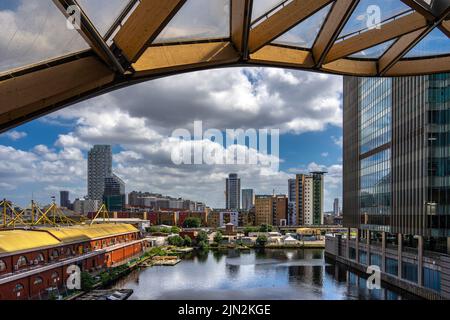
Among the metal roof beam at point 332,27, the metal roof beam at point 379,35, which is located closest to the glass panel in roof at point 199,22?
the metal roof beam at point 332,27

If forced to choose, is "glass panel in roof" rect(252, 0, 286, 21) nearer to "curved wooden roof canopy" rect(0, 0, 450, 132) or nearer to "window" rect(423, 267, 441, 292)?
"curved wooden roof canopy" rect(0, 0, 450, 132)

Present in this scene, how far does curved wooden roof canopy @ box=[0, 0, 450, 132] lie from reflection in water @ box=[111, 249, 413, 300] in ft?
66.9

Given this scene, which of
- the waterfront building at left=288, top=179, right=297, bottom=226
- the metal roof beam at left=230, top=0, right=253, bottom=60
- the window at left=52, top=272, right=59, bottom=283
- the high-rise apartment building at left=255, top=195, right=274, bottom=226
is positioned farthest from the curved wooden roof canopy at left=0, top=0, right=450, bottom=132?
the waterfront building at left=288, top=179, right=297, bottom=226

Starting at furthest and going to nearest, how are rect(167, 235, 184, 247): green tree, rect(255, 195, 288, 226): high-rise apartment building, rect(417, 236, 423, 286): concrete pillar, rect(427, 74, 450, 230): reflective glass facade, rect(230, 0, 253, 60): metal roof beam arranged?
rect(255, 195, 288, 226): high-rise apartment building
rect(167, 235, 184, 247): green tree
rect(417, 236, 423, 286): concrete pillar
rect(427, 74, 450, 230): reflective glass facade
rect(230, 0, 253, 60): metal roof beam

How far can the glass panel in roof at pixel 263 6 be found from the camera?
730 centimetres

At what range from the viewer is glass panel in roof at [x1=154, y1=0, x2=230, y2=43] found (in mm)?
6801

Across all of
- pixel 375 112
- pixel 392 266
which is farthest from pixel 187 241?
pixel 392 266

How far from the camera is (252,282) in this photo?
33.9m

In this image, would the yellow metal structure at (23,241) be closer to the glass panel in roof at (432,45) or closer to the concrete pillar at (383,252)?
the glass panel in roof at (432,45)

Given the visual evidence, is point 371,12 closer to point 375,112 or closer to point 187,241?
point 375,112

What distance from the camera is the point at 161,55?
7387mm
